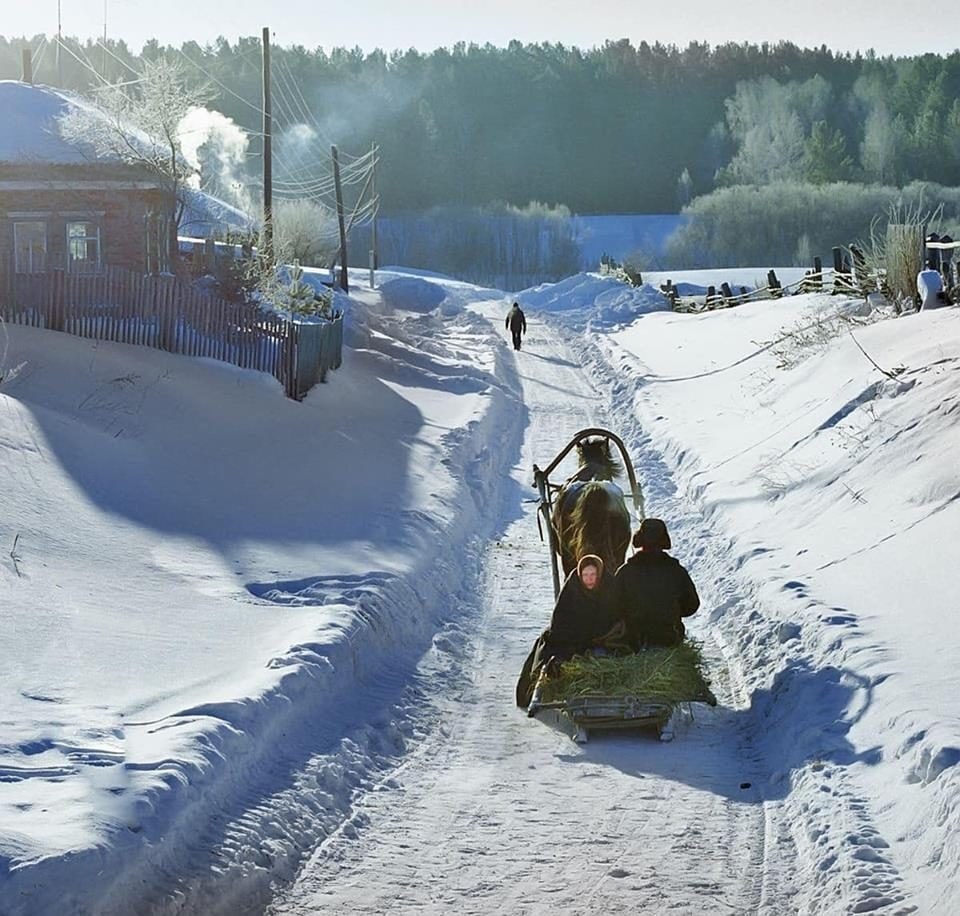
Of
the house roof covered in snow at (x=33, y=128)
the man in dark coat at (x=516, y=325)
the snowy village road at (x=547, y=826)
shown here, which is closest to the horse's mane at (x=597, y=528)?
the snowy village road at (x=547, y=826)

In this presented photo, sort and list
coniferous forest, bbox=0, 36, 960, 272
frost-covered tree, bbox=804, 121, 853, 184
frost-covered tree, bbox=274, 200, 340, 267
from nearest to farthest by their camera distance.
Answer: frost-covered tree, bbox=274, 200, 340, 267 → frost-covered tree, bbox=804, 121, 853, 184 → coniferous forest, bbox=0, 36, 960, 272

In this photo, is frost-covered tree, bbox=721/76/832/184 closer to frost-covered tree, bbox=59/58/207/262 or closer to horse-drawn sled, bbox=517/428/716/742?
→ frost-covered tree, bbox=59/58/207/262

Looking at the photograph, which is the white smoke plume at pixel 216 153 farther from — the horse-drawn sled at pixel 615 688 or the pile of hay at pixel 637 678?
the pile of hay at pixel 637 678

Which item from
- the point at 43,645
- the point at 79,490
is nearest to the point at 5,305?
the point at 79,490

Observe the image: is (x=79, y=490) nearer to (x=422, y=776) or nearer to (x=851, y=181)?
(x=422, y=776)

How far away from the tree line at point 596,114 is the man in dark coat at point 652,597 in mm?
125206

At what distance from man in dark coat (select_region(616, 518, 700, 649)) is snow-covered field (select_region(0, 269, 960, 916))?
0.65 metres

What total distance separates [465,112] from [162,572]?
148077mm

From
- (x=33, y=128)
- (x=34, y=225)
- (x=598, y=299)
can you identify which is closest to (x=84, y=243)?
(x=34, y=225)

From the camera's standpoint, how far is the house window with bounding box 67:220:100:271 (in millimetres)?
31172

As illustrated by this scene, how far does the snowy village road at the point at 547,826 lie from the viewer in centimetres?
641

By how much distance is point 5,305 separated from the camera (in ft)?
71.3

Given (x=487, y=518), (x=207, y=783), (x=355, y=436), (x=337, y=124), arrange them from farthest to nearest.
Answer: (x=337, y=124) < (x=355, y=436) < (x=487, y=518) < (x=207, y=783)

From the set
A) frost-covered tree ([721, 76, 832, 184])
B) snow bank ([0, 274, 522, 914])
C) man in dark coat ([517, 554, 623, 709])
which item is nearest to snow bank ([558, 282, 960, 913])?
man in dark coat ([517, 554, 623, 709])
